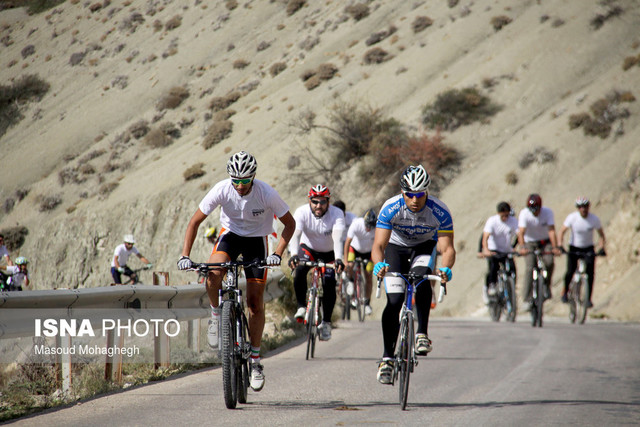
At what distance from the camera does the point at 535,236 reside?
16.3m

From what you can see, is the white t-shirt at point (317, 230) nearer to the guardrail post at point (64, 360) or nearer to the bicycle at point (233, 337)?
the bicycle at point (233, 337)

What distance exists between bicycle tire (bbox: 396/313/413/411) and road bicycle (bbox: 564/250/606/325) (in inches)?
411

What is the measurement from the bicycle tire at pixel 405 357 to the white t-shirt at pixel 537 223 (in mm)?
9474

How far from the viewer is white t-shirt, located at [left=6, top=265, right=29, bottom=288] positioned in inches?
728

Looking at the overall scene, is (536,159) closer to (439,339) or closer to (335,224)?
(439,339)

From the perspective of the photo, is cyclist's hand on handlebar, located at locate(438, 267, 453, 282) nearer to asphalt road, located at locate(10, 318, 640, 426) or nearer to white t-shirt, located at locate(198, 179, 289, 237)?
asphalt road, located at locate(10, 318, 640, 426)

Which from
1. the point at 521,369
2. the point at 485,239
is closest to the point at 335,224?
the point at 521,369

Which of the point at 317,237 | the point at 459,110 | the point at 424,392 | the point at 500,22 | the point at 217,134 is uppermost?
the point at 500,22

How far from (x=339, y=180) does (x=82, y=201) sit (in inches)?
664

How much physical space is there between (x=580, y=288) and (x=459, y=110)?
25.5m

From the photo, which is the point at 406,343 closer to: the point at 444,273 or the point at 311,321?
the point at 444,273

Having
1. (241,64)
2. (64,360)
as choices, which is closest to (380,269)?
(64,360)

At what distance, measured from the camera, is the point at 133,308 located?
815 cm

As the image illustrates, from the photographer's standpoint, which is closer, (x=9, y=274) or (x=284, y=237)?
(x=284, y=237)
